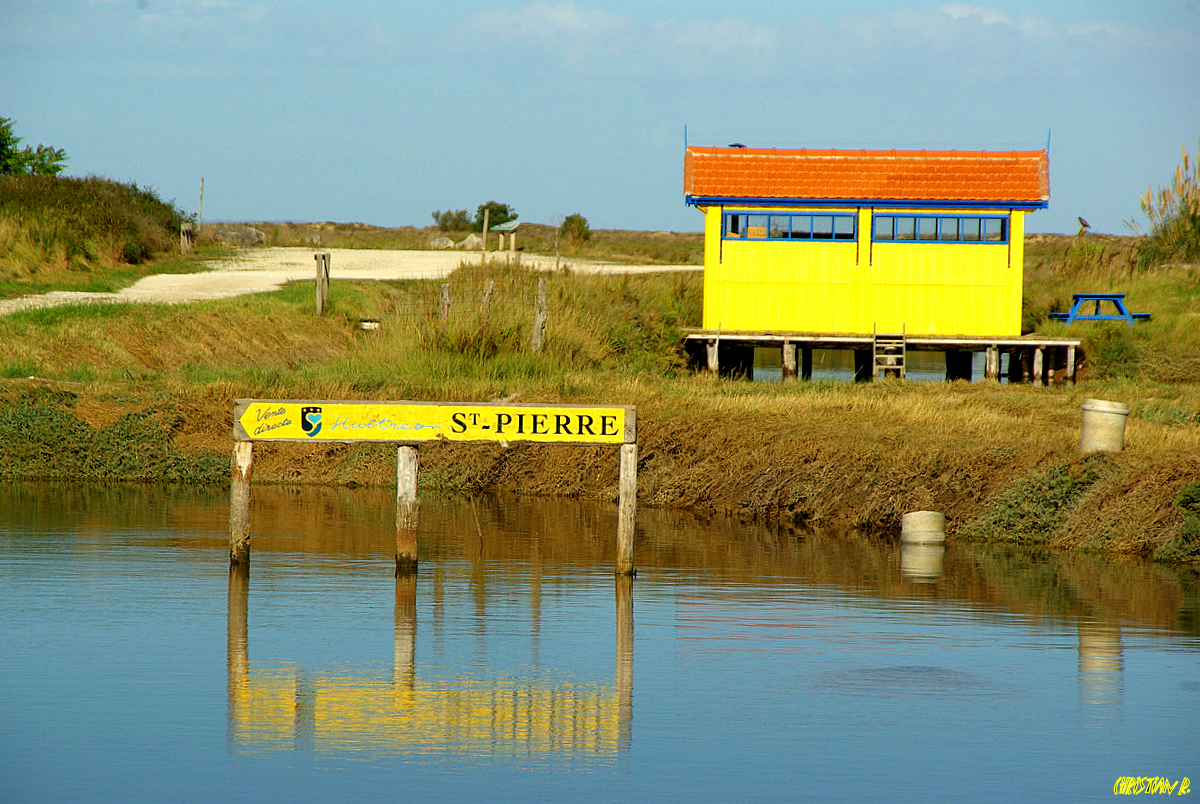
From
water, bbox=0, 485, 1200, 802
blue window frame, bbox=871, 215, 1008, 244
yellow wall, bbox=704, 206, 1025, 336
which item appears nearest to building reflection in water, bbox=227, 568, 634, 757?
water, bbox=0, 485, 1200, 802

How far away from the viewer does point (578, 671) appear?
36.5ft

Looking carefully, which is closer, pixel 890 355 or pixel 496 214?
pixel 890 355

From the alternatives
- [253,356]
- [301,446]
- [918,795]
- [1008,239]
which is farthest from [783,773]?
[1008,239]

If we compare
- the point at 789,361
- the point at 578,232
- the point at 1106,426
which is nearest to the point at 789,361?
the point at 789,361

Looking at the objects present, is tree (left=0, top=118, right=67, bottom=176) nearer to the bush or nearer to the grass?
the grass

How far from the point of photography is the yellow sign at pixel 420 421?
559 inches

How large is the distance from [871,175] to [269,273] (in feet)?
59.7

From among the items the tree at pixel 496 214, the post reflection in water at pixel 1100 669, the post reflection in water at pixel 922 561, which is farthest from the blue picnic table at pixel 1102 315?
the tree at pixel 496 214

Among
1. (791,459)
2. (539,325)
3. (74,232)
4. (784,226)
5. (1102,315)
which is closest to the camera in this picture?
(791,459)

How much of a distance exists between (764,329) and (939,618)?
769 inches

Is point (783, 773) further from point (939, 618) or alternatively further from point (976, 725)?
point (939, 618)

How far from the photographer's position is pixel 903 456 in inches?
A: 778

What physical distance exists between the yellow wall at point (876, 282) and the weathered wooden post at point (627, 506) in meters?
17.9

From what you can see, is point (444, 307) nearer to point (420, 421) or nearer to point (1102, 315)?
point (420, 421)
